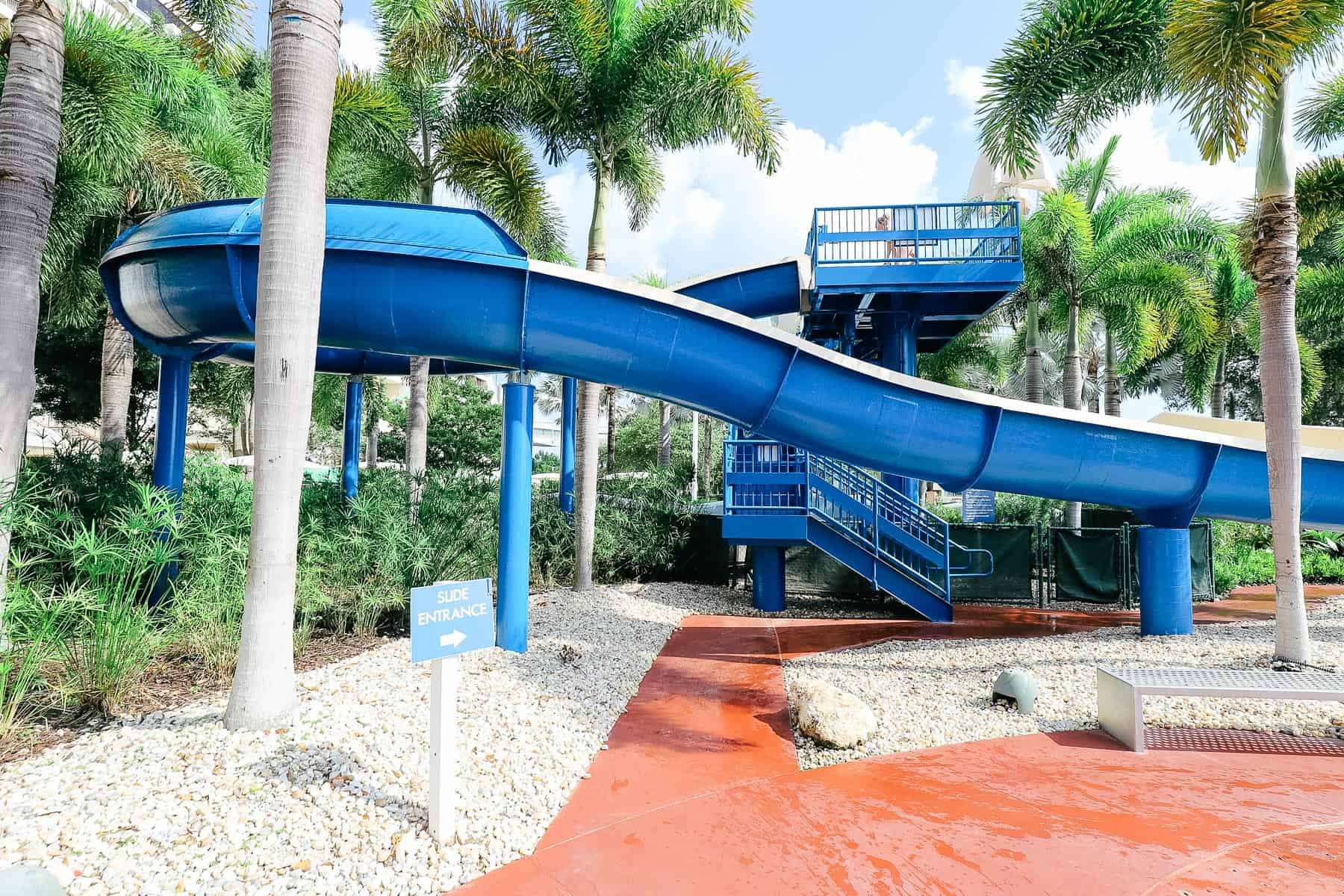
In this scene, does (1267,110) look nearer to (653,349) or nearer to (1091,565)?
(653,349)

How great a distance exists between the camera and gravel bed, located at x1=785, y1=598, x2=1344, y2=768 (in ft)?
17.7

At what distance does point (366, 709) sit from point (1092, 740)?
A: 17.7 feet

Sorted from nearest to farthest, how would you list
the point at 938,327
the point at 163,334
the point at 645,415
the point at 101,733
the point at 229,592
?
the point at 101,733 < the point at 229,592 < the point at 163,334 < the point at 938,327 < the point at 645,415

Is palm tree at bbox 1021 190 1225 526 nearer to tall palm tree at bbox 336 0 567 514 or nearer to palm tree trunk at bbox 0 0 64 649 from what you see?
tall palm tree at bbox 336 0 567 514

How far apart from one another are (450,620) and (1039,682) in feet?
19.2

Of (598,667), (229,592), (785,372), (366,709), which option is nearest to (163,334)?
(229,592)

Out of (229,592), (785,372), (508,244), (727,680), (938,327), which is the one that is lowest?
(727,680)

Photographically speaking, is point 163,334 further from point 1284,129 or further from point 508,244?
point 1284,129

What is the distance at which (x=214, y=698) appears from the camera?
15.7 feet

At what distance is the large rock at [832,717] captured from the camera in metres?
5.07

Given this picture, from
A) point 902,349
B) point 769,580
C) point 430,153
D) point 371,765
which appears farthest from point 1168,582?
point 430,153

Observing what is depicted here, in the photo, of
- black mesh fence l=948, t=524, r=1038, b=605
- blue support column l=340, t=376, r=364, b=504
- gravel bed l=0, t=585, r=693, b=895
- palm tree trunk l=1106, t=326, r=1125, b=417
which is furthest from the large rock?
palm tree trunk l=1106, t=326, r=1125, b=417

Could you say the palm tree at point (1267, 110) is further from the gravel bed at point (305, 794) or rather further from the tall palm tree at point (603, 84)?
the gravel bed at point (305, 794)

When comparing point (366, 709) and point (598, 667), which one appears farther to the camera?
point (598, 667)
